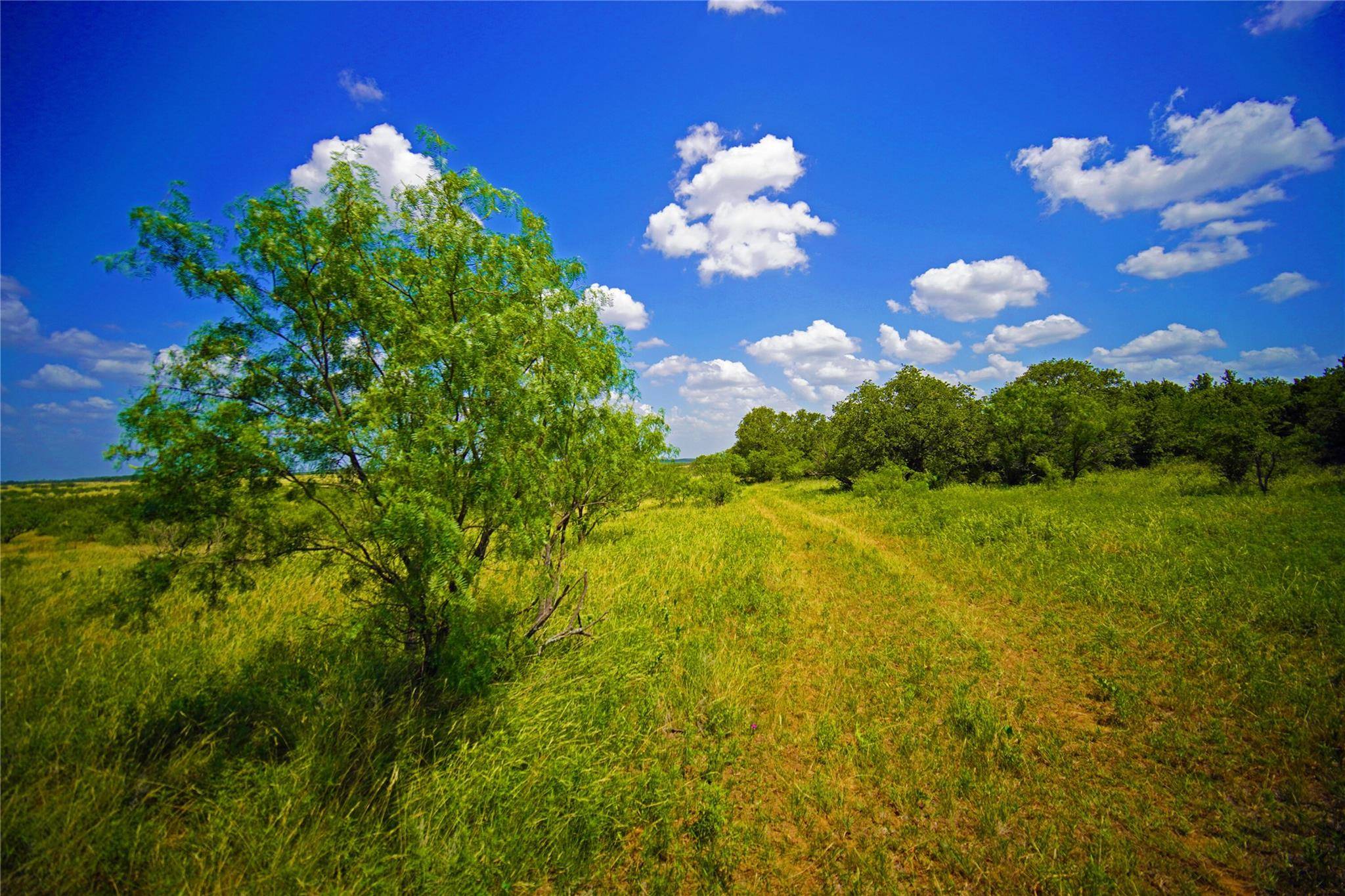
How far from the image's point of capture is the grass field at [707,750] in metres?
3.59

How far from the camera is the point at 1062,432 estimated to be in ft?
87.1

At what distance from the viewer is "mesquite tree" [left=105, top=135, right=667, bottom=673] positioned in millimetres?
3867

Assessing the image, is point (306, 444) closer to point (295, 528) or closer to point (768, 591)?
point (295, 528)

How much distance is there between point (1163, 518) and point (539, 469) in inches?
740

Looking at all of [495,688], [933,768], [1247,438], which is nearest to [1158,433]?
[1247,438]

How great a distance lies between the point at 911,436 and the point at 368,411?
31987 millimetres

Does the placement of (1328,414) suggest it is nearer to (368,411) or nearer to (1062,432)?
(1062,432)

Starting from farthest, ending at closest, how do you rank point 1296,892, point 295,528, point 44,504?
1. point 44,504
2. point 295,528
3. point 1296,892

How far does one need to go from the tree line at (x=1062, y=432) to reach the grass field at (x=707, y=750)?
1320 centimetres

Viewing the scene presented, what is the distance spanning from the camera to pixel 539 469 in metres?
5.03

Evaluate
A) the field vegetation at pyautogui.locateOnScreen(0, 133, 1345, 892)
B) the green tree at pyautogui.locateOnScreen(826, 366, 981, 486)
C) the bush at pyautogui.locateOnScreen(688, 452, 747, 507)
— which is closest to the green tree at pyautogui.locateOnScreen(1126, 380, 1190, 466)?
the green tree at pyautogui.locateOnScreen(826, 366, 981, 486)

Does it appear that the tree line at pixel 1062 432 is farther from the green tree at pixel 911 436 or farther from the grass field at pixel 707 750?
the grass field at pixel 707 750

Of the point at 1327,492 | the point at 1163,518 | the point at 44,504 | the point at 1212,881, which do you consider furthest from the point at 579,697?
the point at 44,504

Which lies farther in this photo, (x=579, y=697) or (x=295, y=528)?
(x=579, y=697)
